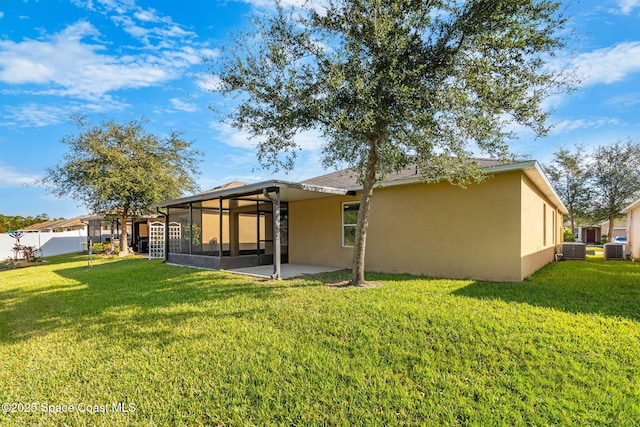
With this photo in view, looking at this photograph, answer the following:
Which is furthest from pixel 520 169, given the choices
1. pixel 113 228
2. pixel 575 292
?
pixel 113 228

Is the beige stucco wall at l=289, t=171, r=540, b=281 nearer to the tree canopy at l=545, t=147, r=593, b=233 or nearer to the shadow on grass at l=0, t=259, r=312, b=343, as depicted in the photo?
the shadow on grass at l=0, t=259, r=312, b=343

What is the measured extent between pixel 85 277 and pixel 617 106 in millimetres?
22368

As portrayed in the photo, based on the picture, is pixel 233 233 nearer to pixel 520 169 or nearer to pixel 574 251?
pixel 520 169

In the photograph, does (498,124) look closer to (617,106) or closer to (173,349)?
(173,349)

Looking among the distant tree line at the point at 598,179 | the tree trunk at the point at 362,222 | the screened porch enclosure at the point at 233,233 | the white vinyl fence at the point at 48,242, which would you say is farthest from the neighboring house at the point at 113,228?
the distant tree line at the point at 598,179

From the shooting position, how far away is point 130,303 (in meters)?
6.34

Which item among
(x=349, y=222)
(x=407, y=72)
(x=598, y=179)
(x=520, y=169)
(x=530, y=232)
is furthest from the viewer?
(x=598, y=179)

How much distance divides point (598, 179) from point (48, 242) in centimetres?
3971

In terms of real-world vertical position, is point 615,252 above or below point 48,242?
above

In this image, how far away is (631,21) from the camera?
7770 mm

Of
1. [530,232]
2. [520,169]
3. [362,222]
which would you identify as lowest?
[530,232]

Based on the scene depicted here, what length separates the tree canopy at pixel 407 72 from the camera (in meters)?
5.81

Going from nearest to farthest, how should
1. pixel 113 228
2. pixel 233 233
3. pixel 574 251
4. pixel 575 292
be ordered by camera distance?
pixel 575 292
pixel 233 233
pixel 574 251
pixel 113 228

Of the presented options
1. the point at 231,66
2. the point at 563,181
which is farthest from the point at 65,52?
the point at 563,181
